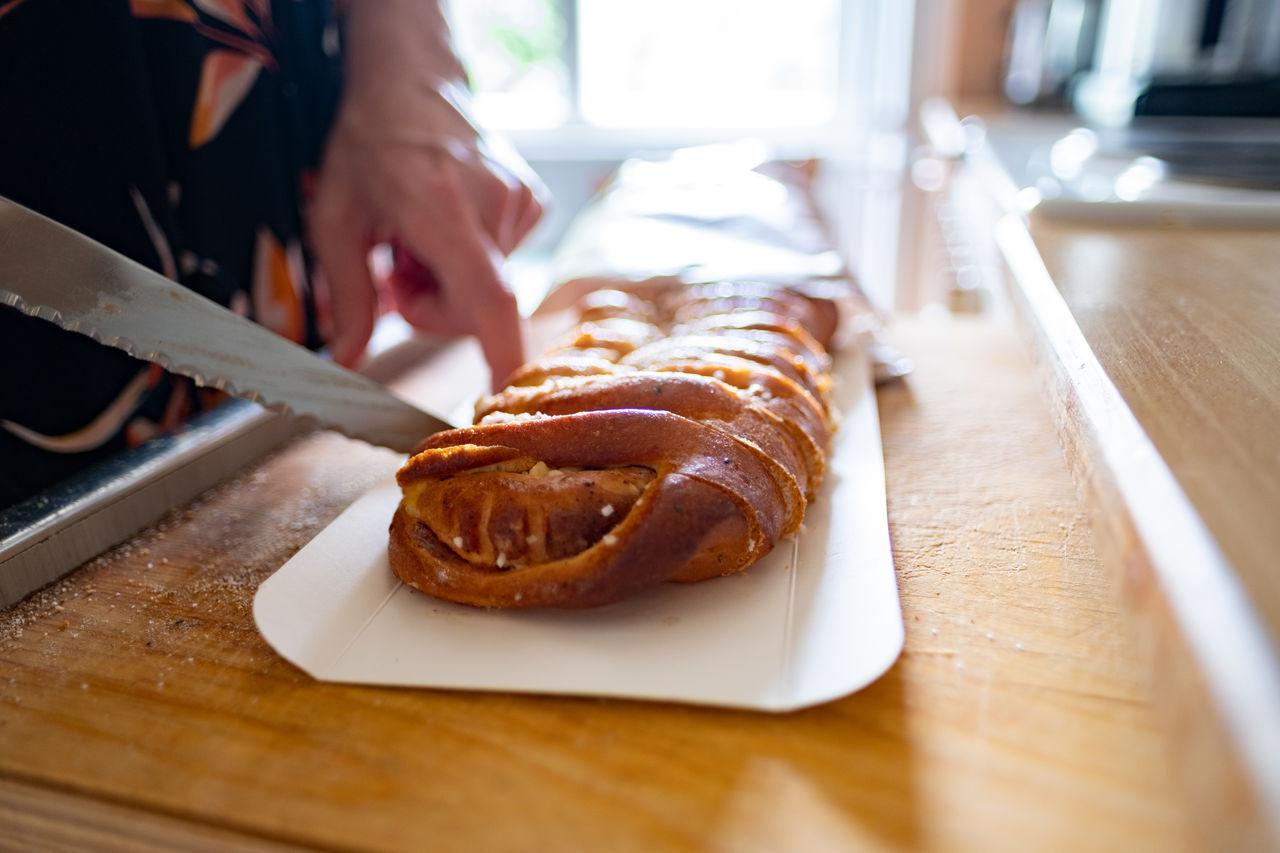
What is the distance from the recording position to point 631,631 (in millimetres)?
553

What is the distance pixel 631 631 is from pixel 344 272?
65 cm

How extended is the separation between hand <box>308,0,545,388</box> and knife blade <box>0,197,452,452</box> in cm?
23

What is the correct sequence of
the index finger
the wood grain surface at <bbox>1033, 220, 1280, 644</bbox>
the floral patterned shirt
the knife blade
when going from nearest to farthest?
the wood grain surface at <bbox>1033, 220, 1280, 644</bbox>, the knife blade, the floral patterned shirt, the index finger

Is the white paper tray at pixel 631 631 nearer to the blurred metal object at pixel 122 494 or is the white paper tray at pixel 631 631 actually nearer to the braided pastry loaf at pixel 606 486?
the braided pastry loaf at pixel 606 486

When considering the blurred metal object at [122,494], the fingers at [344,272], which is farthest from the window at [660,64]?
the blurred metal object at [122,494]

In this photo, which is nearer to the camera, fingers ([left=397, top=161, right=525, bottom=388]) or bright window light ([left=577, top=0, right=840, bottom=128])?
fingers ([left=397, top=161, right=525, bottom=388])

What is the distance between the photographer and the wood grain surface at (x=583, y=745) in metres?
0.42

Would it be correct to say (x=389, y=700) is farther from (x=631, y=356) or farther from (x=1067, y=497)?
(x=1067, y=497)

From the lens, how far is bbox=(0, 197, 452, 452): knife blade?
55cm

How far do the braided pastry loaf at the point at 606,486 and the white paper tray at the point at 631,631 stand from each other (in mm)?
21

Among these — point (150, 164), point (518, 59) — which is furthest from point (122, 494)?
point (518, 59)

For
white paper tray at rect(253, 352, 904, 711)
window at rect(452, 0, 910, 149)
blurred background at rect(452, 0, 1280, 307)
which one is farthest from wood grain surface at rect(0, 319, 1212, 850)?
window at rect(452, 0, 910, 149)

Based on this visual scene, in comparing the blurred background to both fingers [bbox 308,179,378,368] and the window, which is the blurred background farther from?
fingers [bbox 308,179,378,368]

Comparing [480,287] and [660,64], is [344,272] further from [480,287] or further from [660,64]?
[660,64]
